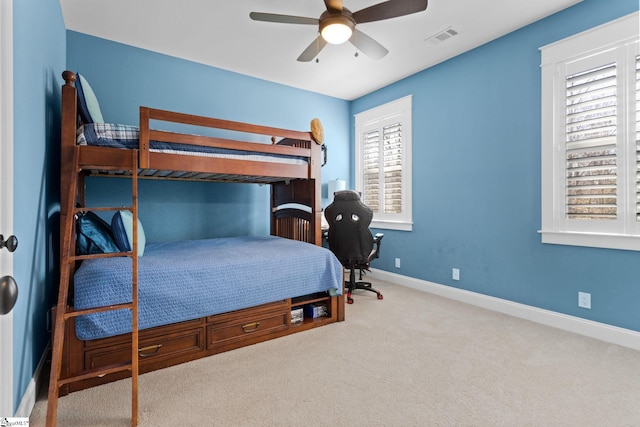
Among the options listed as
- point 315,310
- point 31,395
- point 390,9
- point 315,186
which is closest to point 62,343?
point 31,395

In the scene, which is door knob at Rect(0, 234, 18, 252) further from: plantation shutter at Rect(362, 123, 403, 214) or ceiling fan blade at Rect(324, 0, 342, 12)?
plantation shutter at Rect(362, 123, 403, 214)

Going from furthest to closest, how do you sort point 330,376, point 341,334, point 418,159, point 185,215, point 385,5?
point 418,159
point 185,215
point 341,334
point 385,5
point 330,376

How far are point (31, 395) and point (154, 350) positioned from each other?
573mm

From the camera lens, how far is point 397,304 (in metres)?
3.25

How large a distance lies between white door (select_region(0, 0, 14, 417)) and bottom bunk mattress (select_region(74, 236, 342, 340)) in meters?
0.44

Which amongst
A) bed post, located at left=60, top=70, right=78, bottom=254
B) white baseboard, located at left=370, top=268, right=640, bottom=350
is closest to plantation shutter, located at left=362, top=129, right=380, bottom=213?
white baseboard, located at left=370, top=268, right=640, bottom=350

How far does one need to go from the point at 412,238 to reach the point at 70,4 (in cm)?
400

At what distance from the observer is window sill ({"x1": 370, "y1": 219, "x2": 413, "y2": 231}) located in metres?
4.00

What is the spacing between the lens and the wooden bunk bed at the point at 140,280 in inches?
63.8

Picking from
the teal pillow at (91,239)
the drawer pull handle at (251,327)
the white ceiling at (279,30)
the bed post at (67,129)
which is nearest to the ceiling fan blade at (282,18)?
the white ceiling at (279,30)

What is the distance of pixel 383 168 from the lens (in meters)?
4.38

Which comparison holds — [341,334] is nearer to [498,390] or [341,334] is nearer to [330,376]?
[330,376]

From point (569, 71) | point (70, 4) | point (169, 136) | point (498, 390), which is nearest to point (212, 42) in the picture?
point (70, 4)

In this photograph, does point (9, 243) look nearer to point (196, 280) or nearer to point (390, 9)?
point (196, 280)
